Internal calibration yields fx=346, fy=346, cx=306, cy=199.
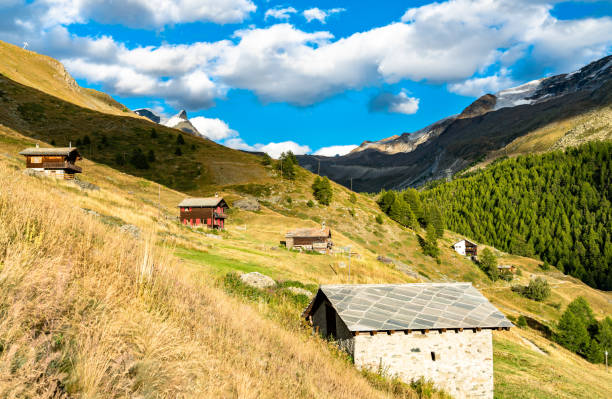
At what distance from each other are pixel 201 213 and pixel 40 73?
159 metres

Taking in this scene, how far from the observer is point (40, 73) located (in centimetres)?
16600

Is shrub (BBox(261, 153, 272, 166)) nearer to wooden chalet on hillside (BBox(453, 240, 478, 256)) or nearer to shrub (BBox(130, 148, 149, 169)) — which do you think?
shrub (BBox(130, 148, 149, 169))

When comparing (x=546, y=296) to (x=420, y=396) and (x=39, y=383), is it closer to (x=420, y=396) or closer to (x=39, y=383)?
(x=420, y=396)

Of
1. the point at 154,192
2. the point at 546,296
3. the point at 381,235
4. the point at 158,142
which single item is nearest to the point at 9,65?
the point at 158,142

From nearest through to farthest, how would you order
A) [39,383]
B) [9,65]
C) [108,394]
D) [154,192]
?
1. [39,383]
2. [108,394]
3. [154,192]
4. [9,65]

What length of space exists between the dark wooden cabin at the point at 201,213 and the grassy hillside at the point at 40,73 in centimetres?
12287

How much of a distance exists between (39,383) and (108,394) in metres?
0.69

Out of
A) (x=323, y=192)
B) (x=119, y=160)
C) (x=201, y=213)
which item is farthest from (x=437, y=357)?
(x=119, y=160)

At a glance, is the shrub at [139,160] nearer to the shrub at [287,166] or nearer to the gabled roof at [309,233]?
the shrub at [287,166]

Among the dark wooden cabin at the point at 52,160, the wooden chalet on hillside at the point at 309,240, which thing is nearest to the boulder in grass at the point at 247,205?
the wooden chalet on hillside at the point at 309,240

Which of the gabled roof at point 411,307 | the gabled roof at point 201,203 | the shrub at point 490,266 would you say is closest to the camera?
the gabled roof at point 411,307

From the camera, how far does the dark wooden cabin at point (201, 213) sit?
2635 inches

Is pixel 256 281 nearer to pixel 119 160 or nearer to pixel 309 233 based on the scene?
pixel 309 233

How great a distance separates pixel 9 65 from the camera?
496 feet
